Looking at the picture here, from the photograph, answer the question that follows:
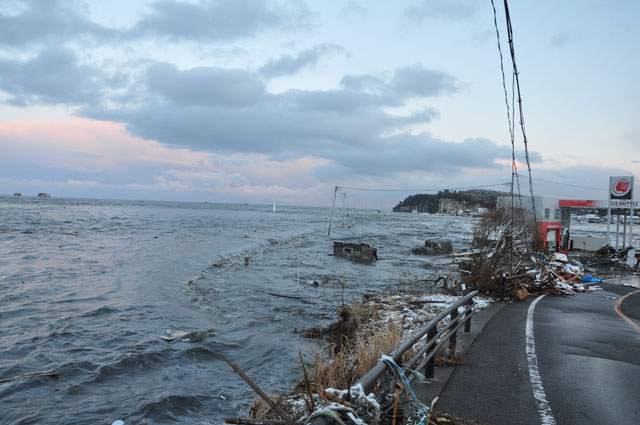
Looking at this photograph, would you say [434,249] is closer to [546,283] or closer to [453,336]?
[546,283]

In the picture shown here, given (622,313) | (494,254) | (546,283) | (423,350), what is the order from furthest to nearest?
(494,254) → (546,283) → (622,313) → (423,350)

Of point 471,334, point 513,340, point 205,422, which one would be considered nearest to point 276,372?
point 205,422

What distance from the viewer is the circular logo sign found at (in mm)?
34156

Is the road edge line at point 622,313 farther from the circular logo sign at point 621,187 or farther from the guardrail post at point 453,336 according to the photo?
the circular logo sign at point 621,187

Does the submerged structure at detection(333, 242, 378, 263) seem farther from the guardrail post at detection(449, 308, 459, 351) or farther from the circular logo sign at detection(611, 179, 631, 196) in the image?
the guardrail post at detection(449, 308, 459, 351)

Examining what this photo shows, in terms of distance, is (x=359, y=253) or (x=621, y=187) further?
(x=621, y=187)

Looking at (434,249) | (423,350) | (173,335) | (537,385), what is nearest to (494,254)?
(537,385)

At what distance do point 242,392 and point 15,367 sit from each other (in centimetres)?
511

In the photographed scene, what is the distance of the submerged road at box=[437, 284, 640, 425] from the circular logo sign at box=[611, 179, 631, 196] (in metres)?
28.3

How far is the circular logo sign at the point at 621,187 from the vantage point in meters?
34.2

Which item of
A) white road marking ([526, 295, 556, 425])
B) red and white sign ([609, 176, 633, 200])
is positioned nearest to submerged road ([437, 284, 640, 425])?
white road marking ([526, 295, 556, 425])

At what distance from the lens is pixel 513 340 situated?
28.6 feet

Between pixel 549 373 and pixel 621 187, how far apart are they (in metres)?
35.5

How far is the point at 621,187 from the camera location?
1355 inches
